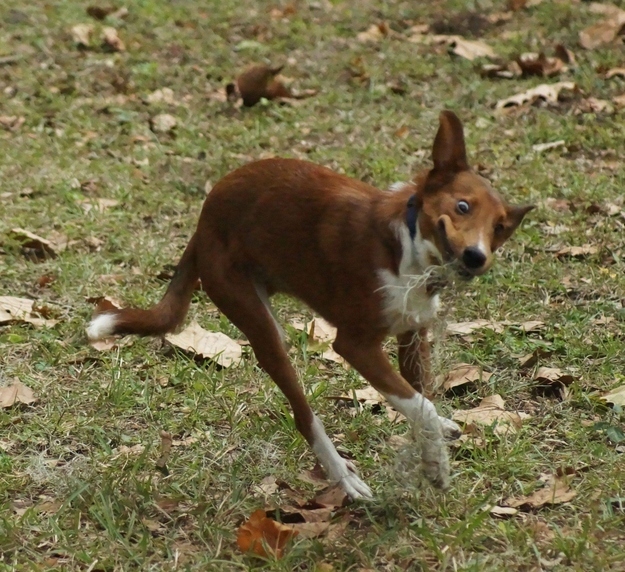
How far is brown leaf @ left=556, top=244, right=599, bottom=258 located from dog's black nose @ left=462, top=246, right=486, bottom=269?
7.76 ft

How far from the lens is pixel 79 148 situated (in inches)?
293

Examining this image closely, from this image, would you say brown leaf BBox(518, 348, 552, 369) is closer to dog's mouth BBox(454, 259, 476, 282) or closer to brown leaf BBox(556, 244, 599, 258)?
brown leaf BBox(556, 244, 599, 258)

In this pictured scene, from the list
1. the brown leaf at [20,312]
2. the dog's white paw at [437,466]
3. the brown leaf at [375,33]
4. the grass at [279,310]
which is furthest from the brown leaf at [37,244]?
the brown leaf at [375,33]

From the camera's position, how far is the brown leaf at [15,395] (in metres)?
4.37

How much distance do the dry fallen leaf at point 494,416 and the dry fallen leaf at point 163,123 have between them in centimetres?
430

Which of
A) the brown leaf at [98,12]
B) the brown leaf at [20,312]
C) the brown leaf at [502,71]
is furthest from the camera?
the brown leaf at [98,12]

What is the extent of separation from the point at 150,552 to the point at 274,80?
225 inches

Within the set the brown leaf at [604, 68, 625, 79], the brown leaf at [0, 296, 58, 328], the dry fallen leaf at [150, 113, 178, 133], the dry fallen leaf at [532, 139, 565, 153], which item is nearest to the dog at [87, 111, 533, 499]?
the brown leaf at [0, 296, 58, 328]

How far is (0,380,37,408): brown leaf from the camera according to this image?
4.37 meters

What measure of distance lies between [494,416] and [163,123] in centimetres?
452

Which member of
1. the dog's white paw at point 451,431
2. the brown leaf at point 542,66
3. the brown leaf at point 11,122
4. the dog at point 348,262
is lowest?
the brown leaf at point 11,122

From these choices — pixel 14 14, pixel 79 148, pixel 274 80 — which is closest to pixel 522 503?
pixel 79 148

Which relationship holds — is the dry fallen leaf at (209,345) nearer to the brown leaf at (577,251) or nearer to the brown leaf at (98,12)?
the brown leaf at (577,251)

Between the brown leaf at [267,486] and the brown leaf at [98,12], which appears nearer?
the brown leaf at [267,486]
